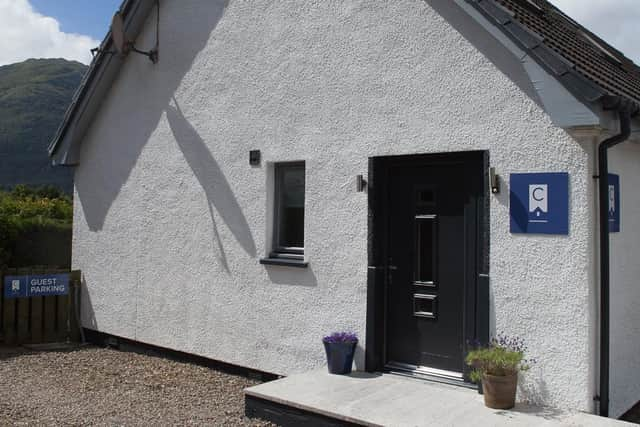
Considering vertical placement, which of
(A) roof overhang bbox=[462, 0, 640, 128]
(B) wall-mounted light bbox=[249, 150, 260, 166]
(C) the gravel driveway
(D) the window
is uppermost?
(A) roof overhang bbox=[462, 0, 640, 128]

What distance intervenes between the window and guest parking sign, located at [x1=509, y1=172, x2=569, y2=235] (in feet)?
9.02

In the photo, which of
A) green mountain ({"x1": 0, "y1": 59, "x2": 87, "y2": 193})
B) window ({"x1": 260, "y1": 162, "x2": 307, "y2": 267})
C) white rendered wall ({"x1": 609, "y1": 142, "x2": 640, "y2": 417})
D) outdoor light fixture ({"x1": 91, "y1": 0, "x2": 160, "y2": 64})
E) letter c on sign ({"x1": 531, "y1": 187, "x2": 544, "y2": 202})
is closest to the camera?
letter c on sign ({"x1": 531, "y1": 187, "x2": 544, "y2": 202})

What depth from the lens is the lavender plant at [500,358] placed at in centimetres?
539

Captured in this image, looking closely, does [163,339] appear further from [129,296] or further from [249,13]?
[249,13]

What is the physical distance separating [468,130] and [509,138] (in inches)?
17.0

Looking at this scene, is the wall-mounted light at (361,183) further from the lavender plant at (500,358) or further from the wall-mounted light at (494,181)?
the lavender plant at (500,358)

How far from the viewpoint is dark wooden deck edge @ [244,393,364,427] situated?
549 centimetres

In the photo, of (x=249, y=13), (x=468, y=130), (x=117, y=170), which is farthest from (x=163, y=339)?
(x=468, y=130)

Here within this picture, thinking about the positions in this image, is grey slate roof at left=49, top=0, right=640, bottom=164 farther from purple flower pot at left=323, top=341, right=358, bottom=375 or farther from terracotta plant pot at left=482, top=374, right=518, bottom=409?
purple flower pot at left=323, top=341, right=358, bottom=375

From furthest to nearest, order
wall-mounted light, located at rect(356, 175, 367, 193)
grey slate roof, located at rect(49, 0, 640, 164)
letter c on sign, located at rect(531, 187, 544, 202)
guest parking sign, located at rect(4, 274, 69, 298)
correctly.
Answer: guest parking sign, located at rect(4, 274, 69, 298), wall-mounted light, located at rect(356, 175, 367, 193), letter c on sign, located at rect(531, 187, 544, 202), grey slate roof, located at rect(49, 0, 640, 164)

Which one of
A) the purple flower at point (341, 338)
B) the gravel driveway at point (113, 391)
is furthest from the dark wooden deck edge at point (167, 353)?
the purple flower at point (341, 338)

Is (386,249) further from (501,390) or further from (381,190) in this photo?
(501,390)

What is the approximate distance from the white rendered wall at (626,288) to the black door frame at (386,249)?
1156 millimetres

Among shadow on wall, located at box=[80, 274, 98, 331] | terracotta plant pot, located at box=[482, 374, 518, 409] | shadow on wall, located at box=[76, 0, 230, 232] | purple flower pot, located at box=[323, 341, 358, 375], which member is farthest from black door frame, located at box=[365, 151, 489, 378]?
shadow on wall, located at box=[80, 274, 98, 331]
